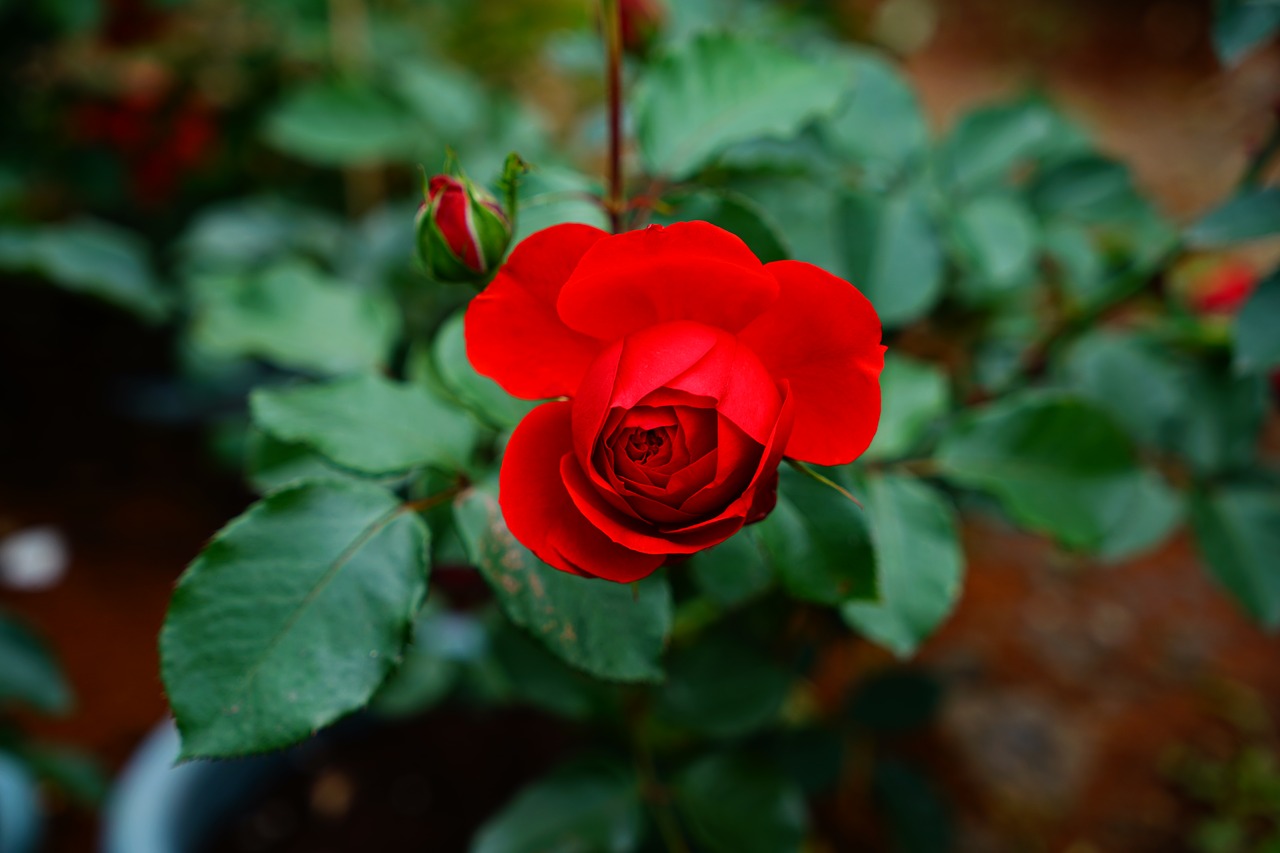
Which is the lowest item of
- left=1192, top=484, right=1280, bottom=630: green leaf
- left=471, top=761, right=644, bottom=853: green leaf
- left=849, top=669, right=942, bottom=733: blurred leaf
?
left=849, top=669, right=942, bottom=733: blurred leaf

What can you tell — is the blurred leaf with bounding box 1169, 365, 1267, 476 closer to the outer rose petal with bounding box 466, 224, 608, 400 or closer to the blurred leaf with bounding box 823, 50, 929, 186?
the blurred leaf with bounding box 823, 50, 929, 186

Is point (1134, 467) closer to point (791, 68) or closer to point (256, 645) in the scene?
point (791, 68)

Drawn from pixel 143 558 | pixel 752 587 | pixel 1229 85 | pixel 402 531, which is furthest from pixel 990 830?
pixel 1229 85

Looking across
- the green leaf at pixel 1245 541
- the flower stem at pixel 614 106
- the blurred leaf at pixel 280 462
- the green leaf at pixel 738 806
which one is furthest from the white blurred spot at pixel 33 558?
the green leaf at pixel 1245 541

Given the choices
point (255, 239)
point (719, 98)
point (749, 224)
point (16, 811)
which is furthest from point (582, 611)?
point (255, 239)

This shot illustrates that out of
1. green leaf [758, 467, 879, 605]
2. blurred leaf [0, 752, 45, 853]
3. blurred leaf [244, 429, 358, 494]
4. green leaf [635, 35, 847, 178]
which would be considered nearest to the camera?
green leaf [758, 467, 879, 605]

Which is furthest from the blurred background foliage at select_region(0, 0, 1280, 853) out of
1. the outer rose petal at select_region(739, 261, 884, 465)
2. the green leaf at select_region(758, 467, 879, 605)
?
the outer rose petal at select_region(739, 261, 884, 465)

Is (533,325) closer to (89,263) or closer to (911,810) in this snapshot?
(911,810)
